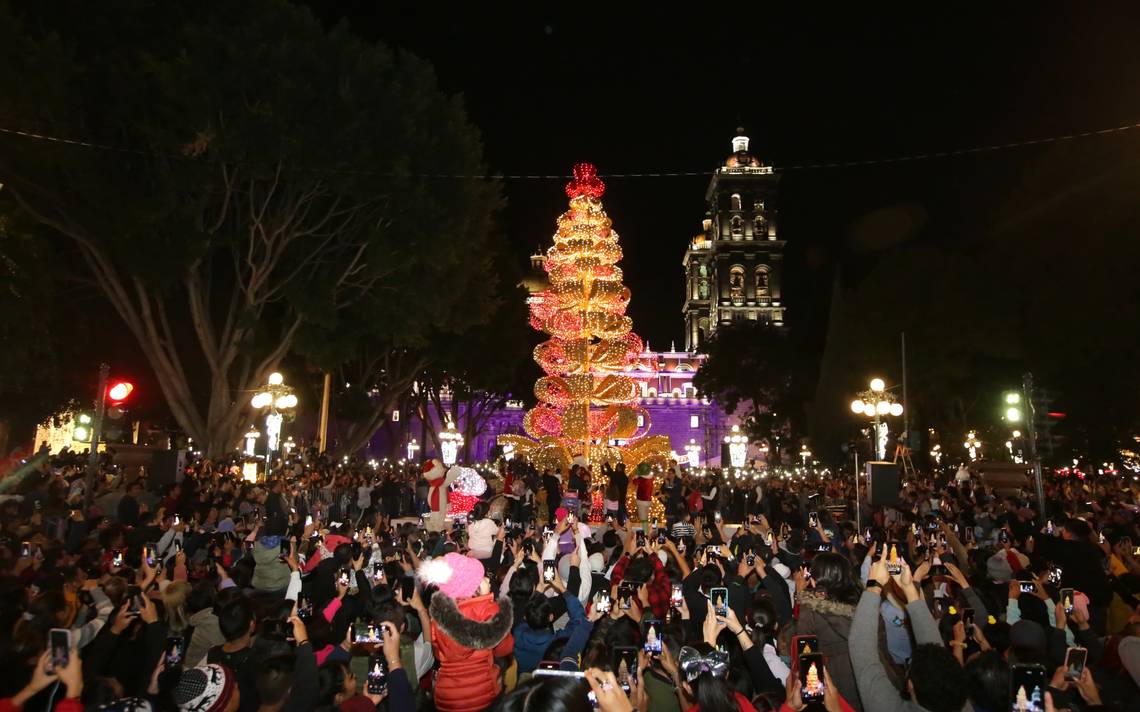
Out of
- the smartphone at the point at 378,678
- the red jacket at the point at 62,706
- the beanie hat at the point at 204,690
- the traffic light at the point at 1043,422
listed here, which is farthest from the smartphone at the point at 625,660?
the traffic light at the point at 1043,422

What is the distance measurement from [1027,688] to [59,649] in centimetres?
437

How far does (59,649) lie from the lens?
3.80 meters

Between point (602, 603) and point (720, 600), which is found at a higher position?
point (720, 600)

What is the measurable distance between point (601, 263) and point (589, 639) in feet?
64.8

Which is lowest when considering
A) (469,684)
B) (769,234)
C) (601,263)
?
(469,684)

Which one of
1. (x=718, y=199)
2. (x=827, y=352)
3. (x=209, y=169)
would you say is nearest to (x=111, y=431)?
(x=209, y=169)

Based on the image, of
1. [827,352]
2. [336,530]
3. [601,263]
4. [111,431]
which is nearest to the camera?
[336,530]

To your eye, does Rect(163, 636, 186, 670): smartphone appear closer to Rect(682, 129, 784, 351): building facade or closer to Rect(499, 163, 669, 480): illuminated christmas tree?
Rect(499, 163, 669, 480): illuminated christmas tree

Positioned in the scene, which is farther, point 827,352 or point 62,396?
point 827,352

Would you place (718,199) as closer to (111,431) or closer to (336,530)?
(111,431)

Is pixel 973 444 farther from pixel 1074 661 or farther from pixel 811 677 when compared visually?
pixel 811 677

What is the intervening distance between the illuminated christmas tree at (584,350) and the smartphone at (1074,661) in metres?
19.6

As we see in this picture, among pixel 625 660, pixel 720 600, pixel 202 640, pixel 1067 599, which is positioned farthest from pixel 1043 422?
pixel 202 640

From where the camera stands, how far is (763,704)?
386 centimetres
